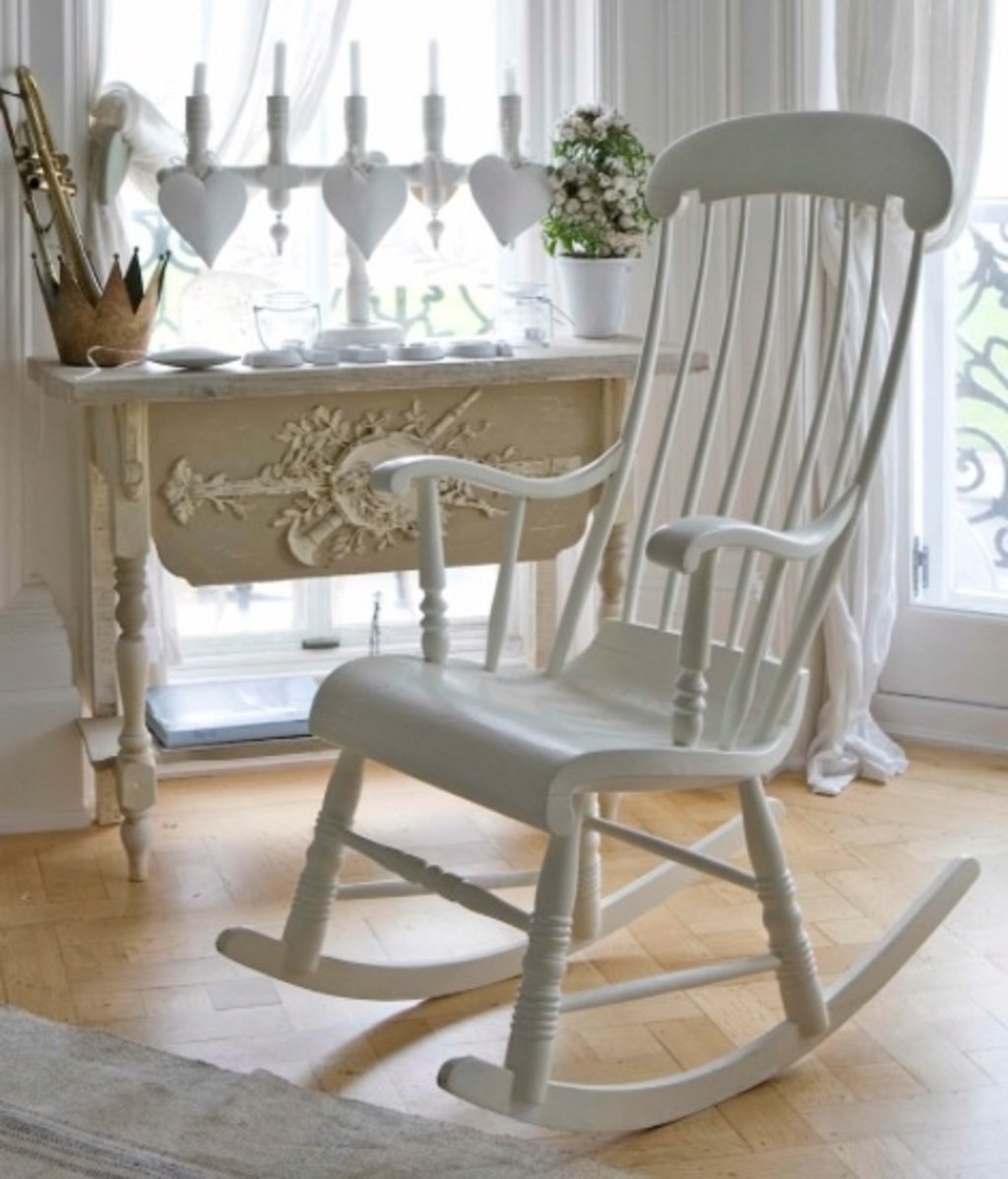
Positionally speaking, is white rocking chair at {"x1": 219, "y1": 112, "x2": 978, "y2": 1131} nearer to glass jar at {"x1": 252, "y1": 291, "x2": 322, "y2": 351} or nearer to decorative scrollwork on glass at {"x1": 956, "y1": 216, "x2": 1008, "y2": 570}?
glass jar at {"x1": 252, "y1": 291, "x2": 322, "y2": 351}

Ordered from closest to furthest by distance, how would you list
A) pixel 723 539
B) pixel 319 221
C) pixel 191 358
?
pixel 723 539 → pixel 191 358 → pixel 319 221

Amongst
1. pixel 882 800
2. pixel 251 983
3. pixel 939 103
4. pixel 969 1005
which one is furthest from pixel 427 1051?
pixel 939 103

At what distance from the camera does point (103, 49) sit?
12.3 ft

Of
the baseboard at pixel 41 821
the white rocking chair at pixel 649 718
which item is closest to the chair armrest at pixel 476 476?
the white rocking chair at pixel 649 718

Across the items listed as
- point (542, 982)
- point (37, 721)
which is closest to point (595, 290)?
point (37, 721)

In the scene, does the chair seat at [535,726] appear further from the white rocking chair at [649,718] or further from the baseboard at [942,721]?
the baseboard at [942,721]

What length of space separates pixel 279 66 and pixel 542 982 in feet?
6.02

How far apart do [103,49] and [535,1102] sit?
6.75ft

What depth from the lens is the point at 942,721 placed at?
427cm

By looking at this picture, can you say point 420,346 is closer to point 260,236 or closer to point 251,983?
point 260,236

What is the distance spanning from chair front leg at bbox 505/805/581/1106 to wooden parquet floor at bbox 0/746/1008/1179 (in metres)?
0.18

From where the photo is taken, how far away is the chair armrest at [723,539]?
94.3 inches

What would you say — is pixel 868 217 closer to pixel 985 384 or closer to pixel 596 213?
pixel 985 384

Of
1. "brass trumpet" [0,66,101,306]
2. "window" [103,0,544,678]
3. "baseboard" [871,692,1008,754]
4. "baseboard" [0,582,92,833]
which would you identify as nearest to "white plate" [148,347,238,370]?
"brass trumpet" [0,66,101,306]
